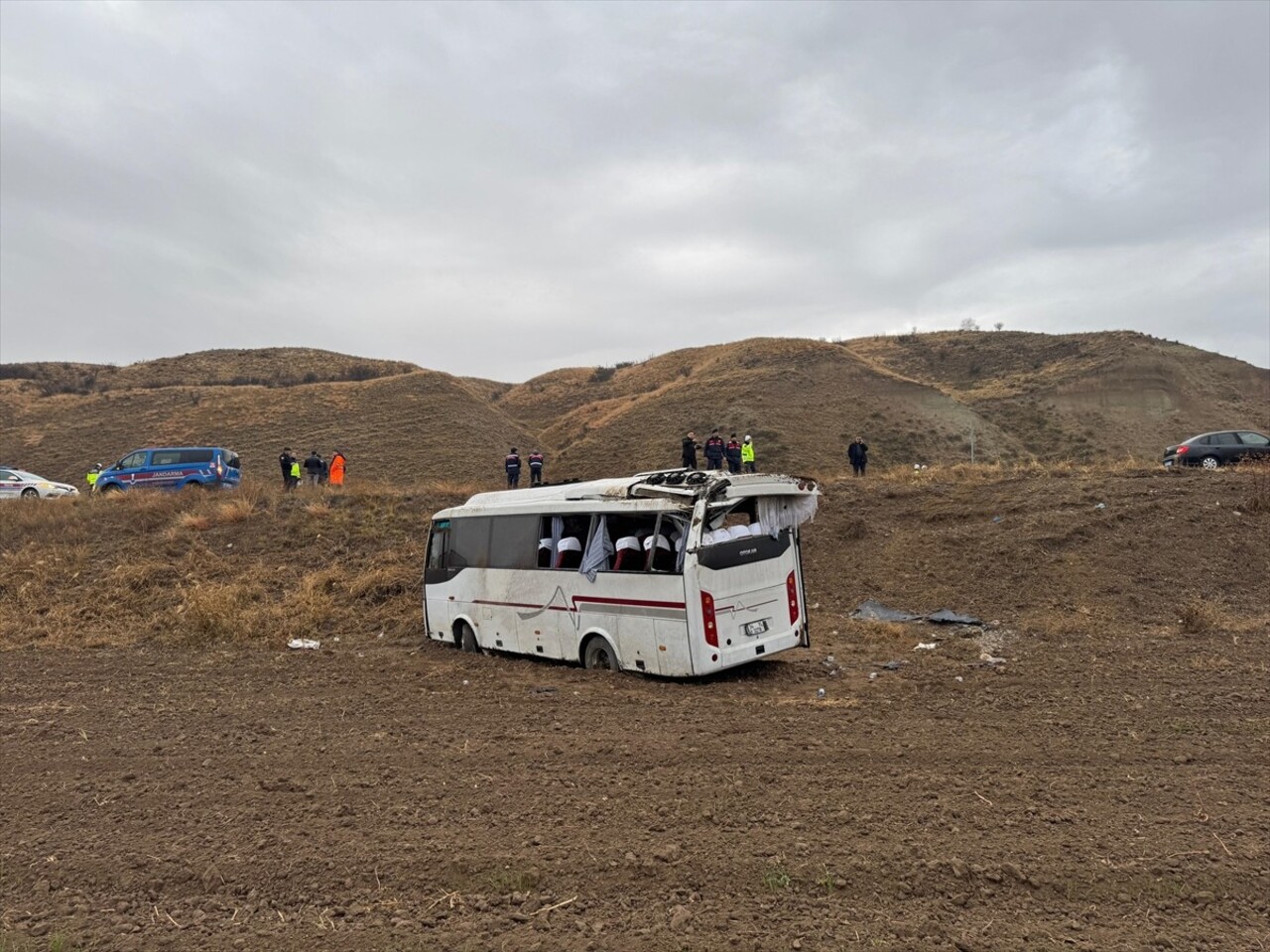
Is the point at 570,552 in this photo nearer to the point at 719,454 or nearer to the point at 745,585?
the point at 745,585

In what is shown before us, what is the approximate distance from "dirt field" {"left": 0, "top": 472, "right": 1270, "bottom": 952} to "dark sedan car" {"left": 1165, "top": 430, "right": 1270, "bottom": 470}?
15.8 metres

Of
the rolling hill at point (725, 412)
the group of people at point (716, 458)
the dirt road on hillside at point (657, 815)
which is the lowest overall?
the dirt road on hillside at point (657, 815)

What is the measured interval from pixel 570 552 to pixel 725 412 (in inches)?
1382

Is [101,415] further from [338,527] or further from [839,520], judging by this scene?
[839,520]

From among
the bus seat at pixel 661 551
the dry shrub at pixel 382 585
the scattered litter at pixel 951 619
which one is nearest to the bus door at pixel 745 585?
the bus seat at pixel 661 551

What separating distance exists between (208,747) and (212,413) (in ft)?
161

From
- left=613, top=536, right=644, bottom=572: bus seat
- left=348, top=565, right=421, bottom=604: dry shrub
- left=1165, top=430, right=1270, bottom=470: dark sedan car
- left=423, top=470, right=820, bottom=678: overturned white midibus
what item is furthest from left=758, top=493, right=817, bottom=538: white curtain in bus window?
left=1165, top=430, right=1270, bottom=470: dark sedan car

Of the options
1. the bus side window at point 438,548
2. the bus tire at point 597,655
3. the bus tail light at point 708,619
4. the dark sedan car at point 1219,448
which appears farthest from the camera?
the dark sedan car at point 1219,448

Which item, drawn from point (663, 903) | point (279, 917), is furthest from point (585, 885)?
point (279, 917)

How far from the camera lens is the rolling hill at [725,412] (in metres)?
42.4

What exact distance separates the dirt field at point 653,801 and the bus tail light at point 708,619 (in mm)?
576

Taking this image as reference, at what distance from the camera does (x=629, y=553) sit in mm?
9547

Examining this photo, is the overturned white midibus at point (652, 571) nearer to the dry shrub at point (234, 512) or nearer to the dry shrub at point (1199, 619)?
the dry shrub at point (1199, 619)

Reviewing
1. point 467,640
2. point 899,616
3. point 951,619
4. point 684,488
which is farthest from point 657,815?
point 899,616
